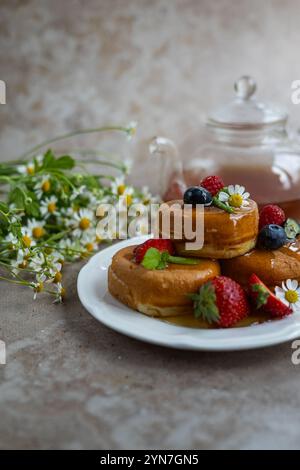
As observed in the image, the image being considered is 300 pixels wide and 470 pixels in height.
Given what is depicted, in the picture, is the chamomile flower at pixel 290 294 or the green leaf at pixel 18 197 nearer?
the chamomile flower at pixel 290 294

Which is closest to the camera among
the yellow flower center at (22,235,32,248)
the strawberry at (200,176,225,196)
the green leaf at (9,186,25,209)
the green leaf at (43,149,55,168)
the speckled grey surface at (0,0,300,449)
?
the speckled grey surface at (0,0,300,449)

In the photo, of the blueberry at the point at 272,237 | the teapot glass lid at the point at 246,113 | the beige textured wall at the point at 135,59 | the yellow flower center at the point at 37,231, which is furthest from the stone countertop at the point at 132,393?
the beige textured wall at the point at 135,59

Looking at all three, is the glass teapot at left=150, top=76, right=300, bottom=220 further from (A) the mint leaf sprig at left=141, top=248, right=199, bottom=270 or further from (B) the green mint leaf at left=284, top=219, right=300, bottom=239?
(A) the mint leaf sprig at left=141, top=248, right=199, bottom=270

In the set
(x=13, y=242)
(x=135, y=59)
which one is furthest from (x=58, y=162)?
(x=135, y=59)

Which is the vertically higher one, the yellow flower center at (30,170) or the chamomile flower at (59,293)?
the yellow flower center at (30,170)

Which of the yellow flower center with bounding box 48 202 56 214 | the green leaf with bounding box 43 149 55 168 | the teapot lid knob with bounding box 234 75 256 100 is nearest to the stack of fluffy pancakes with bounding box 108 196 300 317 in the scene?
the yellow flower center with bounding box 48 202 56 214

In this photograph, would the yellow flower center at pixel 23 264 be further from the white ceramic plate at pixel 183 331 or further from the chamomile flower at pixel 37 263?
the white ceramic plate at pixel 183 331

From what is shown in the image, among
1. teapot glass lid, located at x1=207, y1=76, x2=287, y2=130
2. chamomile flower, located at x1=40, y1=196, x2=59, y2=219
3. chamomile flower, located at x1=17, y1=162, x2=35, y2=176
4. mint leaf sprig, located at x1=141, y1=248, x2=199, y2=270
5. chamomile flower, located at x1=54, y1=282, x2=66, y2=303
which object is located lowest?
chamomile flower, located at x1=54, y1=282, x2=66, y2=303
